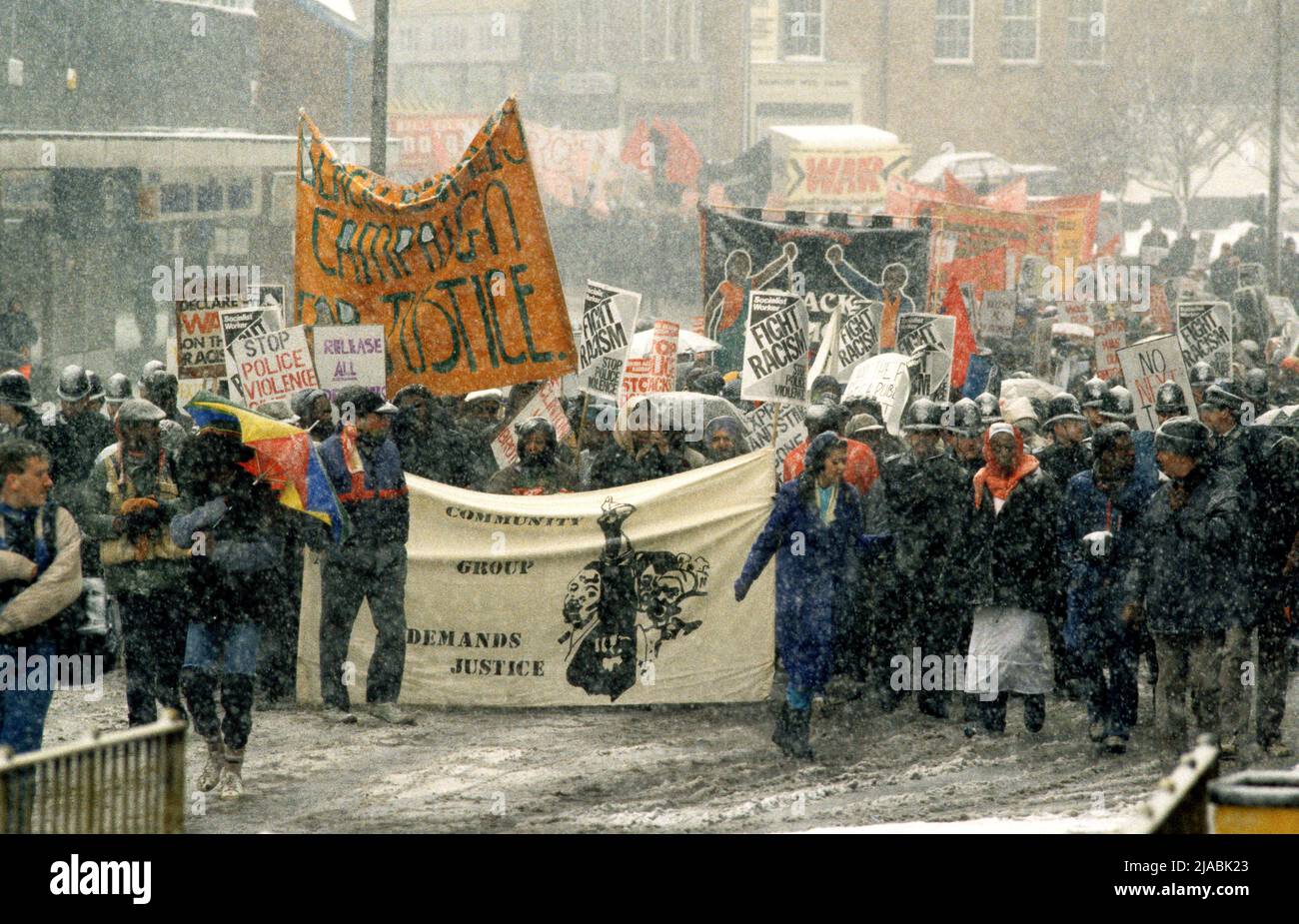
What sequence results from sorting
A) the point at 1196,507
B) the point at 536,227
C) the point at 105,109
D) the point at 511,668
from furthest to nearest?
the point at 105,109, the point at 536,227, the point at 511,668, the point at 1196,507

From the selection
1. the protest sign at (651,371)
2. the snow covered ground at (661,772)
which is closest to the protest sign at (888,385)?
the protest sign at (651,371)

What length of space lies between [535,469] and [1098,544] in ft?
10.00

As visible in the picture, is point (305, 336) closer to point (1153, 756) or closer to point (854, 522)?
point (854, 522)

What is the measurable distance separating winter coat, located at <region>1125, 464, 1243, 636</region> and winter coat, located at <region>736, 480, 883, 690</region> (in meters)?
1.51

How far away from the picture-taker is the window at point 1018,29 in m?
53.4

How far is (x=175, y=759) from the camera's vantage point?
14.6 ft

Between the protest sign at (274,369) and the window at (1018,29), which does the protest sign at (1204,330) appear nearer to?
the protest sign at (274,369)

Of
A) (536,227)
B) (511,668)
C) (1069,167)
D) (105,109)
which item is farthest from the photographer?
(1069,167)

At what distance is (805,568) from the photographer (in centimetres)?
920

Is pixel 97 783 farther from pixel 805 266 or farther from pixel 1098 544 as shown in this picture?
pixel 805 266

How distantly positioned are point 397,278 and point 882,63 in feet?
144

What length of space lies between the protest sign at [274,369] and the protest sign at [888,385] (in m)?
3.56

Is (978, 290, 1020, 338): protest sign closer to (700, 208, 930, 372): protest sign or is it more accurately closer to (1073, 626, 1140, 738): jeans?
(700, 208, 930, 372): protest sign
